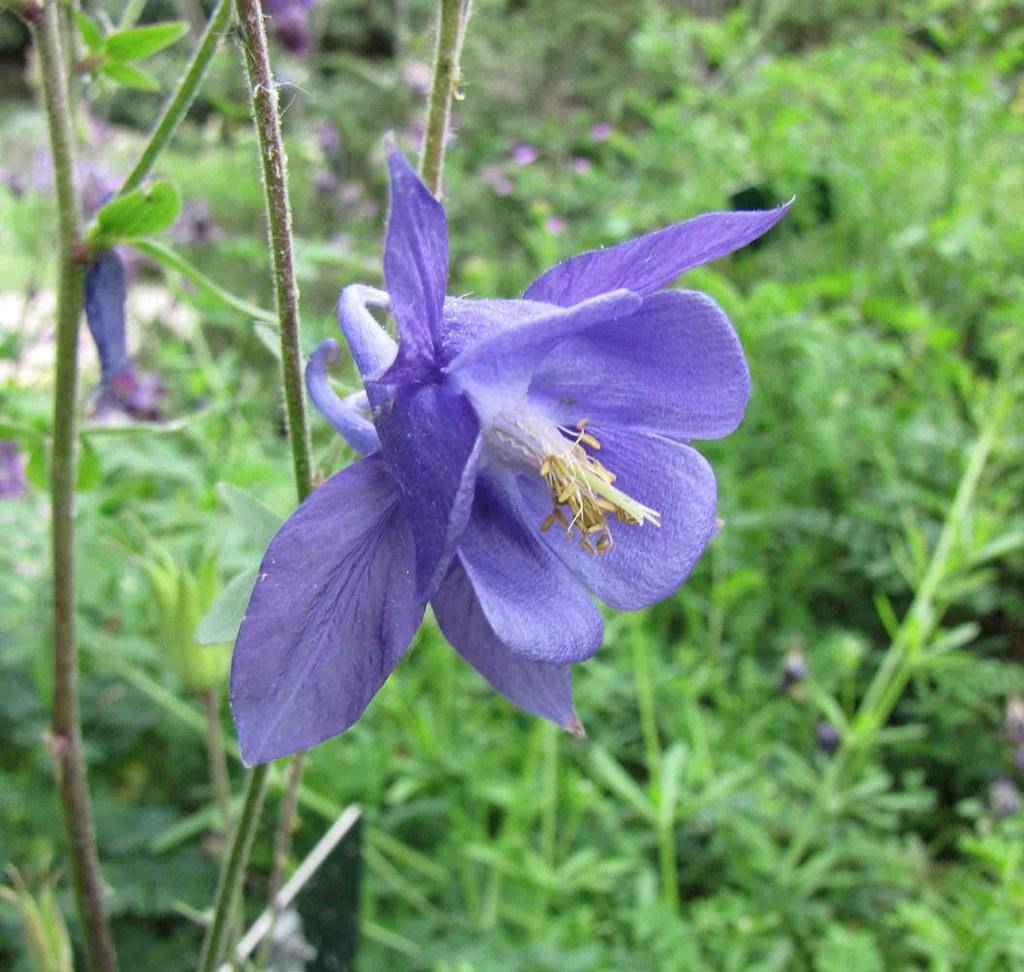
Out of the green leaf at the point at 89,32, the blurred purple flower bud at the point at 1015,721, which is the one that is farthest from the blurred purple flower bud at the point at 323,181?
the green leaf at the point at 89,32

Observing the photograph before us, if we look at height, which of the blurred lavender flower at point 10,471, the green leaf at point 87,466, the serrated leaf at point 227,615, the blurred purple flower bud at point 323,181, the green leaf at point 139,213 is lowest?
the blurred lavender flower at point 10,471

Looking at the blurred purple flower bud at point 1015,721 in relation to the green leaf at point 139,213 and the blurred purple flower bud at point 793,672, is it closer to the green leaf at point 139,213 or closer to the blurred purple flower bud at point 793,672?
the blurred purple flower bud at point 793,672

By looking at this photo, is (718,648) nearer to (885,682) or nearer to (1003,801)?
(885,682)

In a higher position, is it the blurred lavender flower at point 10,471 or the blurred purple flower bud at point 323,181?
the blurred purple flower bud at point 323,181

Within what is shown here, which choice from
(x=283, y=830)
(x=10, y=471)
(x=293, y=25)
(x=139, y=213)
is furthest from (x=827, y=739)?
(x=293, y=25)

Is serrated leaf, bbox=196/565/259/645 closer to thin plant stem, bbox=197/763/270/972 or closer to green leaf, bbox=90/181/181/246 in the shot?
thin plant stem, bbox=197/763/270/972

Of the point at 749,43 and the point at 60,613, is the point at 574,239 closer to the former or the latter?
the point at 749,43
